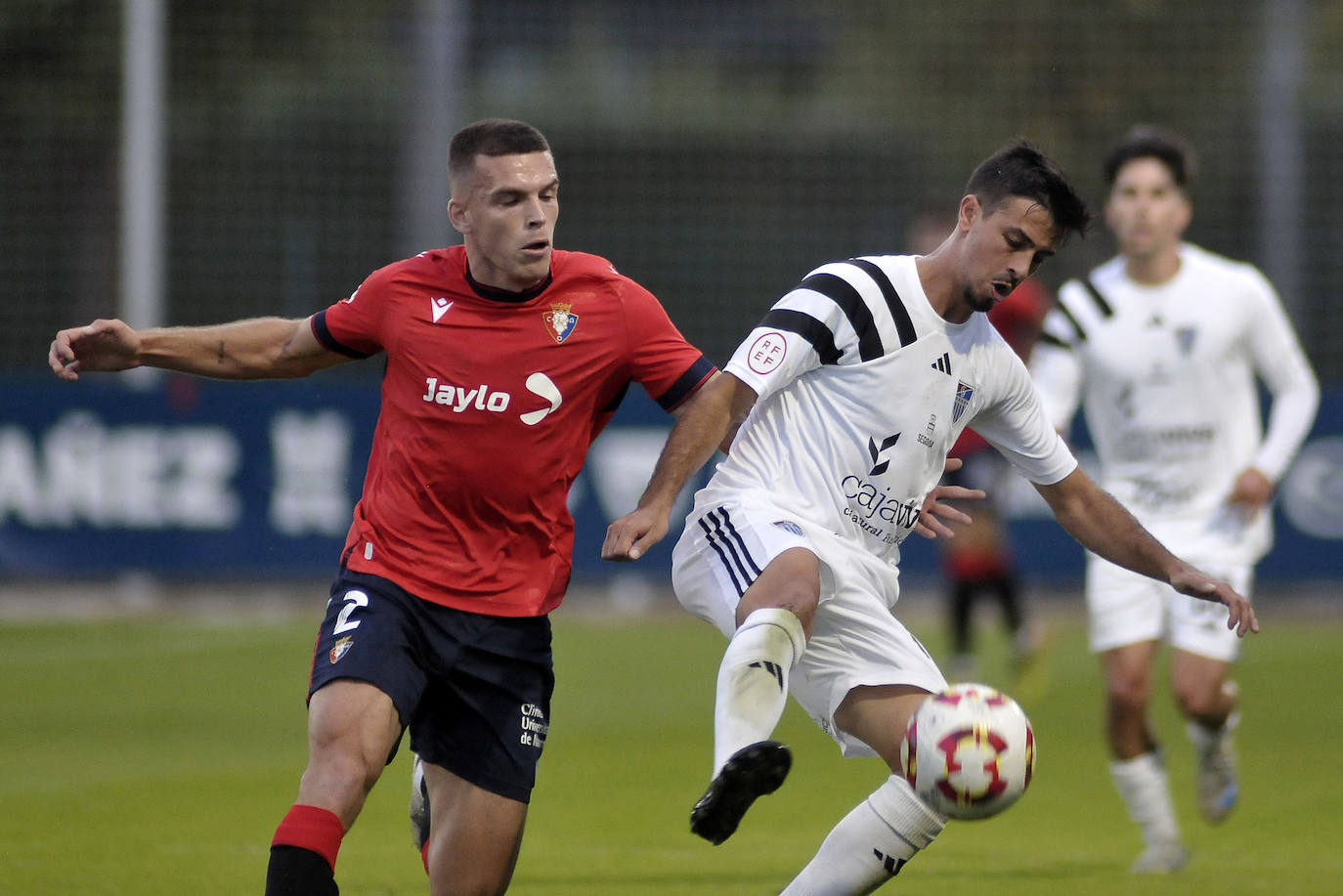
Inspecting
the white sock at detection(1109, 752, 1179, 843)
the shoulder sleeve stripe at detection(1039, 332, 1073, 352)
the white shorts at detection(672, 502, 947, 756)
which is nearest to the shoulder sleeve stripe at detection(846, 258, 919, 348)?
the white shorts at detection(672, 502, 947, 756)

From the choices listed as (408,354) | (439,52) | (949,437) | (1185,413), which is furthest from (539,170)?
(439,52)

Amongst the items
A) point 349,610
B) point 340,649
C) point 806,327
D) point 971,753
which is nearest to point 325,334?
point 349,610

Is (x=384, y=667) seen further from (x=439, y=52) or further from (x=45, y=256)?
(x=45, y=256)

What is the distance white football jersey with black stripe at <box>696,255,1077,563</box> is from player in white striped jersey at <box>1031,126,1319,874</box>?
83.6 inches

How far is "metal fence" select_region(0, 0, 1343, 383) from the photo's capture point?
→ 59.5ft

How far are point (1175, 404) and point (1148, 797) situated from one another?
1.50m

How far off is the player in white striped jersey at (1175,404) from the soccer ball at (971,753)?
244 cm

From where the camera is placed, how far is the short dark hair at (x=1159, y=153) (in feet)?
23.4

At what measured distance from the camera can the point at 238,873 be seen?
636 cm

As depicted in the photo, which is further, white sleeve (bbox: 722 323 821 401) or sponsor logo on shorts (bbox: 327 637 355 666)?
white sleeve (bbox: 722 323 821 401)

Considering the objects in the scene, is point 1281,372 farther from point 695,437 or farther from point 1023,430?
point 695,437

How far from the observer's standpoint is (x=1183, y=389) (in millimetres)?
7172

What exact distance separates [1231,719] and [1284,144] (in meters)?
11.2

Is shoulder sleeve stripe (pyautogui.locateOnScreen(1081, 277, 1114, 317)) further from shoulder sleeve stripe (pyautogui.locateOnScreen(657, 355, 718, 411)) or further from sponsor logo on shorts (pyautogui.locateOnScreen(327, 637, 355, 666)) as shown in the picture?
sponsor logo on shorts (pyautogui.locateOnScreen(327, 637, 355, 666))
